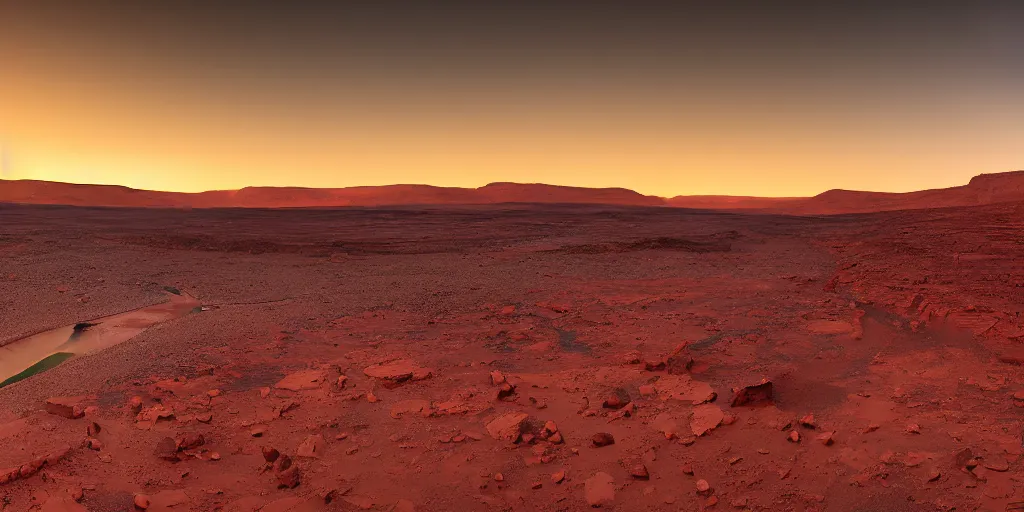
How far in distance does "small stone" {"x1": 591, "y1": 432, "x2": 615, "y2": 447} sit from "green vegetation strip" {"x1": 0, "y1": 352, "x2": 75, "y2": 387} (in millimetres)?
5740

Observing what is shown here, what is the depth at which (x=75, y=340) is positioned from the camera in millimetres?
7332

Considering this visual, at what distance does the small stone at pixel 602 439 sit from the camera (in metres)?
4.33

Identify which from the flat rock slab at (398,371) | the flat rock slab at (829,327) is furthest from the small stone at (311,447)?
the flat rock slab at (829,327)

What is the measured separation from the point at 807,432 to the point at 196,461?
14.8 ft

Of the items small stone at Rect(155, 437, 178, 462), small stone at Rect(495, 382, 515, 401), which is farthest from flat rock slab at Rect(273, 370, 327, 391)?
small stone at Rect(495, 382, 515, 401)

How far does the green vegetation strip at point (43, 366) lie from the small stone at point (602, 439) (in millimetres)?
5740

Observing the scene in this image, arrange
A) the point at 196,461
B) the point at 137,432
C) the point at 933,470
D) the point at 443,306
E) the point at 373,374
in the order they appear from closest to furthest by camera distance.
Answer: the point at 933,470, the point at 196,461, the point at 137,432, the point at 373,374, the point at 443,306

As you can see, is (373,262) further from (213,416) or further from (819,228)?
(819,228)

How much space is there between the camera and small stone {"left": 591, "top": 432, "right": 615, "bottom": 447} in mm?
4328

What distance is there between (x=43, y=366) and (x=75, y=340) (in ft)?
3.28

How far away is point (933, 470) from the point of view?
365 cm

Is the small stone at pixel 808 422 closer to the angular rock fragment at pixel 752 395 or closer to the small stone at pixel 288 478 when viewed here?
the angular rock fragment at pixel 752 395

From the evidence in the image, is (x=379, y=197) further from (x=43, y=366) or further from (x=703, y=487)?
(x=703, y=487)

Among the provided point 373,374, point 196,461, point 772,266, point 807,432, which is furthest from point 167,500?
point 772,266
